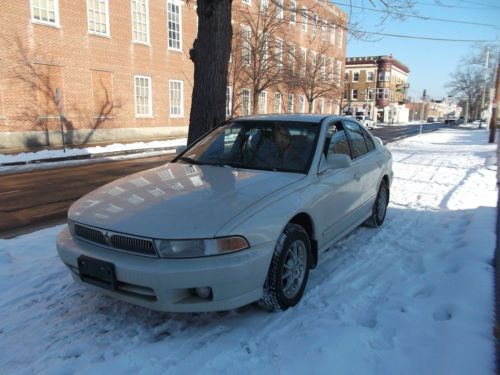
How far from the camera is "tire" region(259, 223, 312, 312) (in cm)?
324

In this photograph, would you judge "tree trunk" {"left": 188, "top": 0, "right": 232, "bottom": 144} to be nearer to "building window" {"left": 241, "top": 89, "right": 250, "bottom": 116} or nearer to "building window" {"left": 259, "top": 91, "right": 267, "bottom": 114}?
"building window" {"left": 241, "top": 89, "right": 250, "bottom": 116}

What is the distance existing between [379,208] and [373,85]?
74.4m

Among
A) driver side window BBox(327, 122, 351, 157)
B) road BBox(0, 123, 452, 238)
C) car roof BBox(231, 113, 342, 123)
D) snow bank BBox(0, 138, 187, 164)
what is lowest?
road BBox(0, 123, 452, 238)

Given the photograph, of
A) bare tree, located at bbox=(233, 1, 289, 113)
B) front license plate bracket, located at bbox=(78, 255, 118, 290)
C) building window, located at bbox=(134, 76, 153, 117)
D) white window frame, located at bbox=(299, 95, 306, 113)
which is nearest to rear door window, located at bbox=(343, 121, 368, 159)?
front license plate bracket, located at bbox=(78, 255, 118, 290)

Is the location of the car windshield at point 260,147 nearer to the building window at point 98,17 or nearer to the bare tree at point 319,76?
the building window at point 98,17

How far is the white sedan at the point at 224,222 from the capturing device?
2.85 meters

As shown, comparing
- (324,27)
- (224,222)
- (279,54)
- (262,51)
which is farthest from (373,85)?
(224,222)

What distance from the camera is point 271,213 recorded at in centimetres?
319

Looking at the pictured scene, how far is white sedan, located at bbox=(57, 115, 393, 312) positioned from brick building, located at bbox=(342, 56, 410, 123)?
236 ft

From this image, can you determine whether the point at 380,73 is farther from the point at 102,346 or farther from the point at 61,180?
the point at 102,346

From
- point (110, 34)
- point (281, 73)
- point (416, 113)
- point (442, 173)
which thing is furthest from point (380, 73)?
point (442, 173)

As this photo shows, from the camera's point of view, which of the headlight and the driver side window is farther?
the driver side window

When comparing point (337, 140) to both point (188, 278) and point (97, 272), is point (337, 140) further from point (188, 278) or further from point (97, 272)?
point (97, 272)

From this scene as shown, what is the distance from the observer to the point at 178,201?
3.23 meters
